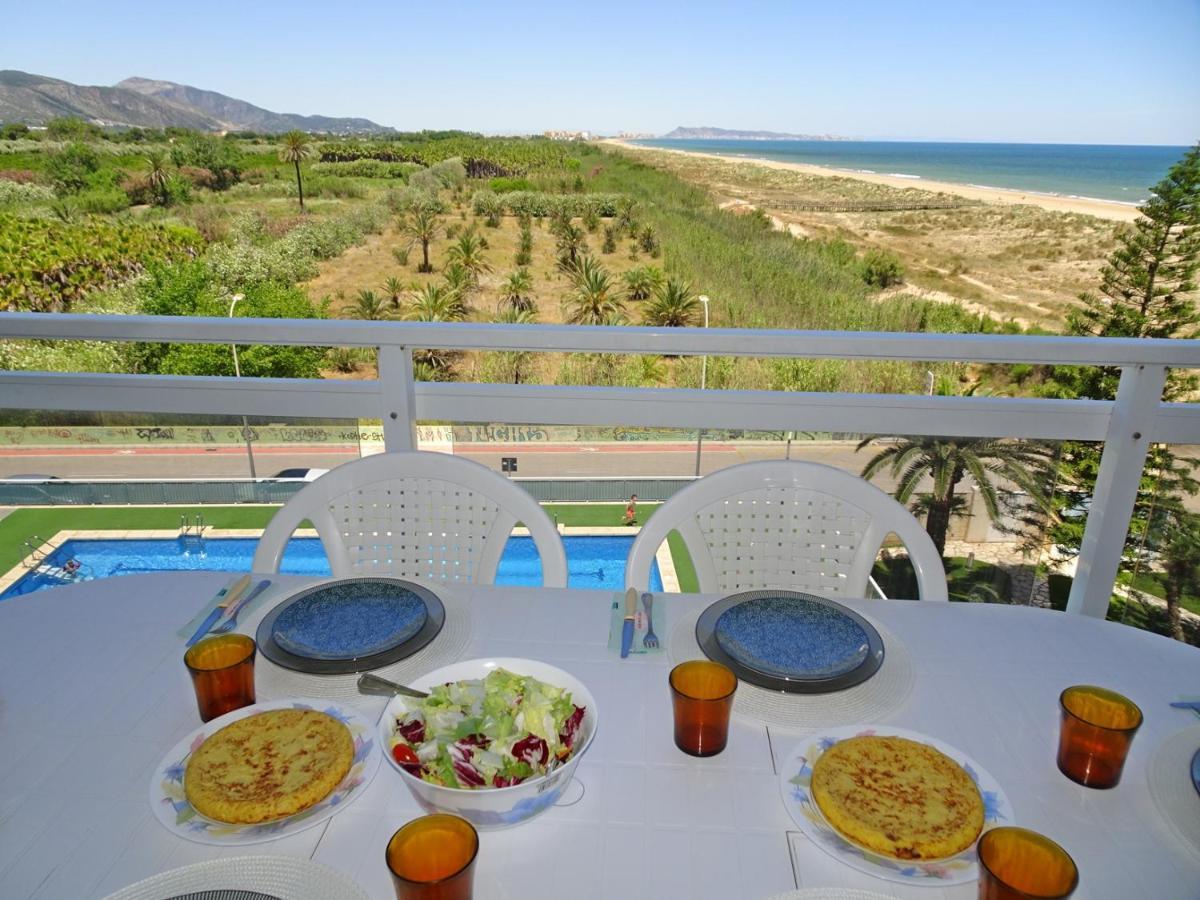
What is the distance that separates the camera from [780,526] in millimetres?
1193

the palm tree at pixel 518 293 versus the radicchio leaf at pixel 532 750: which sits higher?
the radicchio leaf at pixel 532 750

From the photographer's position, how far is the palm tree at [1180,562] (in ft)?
5.15

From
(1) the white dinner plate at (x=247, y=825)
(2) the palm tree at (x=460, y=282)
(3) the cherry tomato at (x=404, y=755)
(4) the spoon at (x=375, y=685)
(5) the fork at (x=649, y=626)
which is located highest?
(3) the cherry tomato at (x=404, y=755)

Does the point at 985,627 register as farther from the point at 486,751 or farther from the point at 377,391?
the point at 377,391

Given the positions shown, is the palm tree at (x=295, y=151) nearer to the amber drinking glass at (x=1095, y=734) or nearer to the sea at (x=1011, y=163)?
the amber drinking glass at (x=1095, y=734)

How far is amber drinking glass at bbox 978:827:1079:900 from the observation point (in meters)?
0.47

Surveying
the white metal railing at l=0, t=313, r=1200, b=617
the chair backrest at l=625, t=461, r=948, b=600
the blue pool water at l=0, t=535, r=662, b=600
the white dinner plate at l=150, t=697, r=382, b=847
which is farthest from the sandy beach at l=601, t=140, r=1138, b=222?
the white dinner plate at l=150, t=697, r=382, b=847

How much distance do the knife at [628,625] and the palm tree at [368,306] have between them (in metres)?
16.5

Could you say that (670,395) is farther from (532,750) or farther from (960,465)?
(532,750)

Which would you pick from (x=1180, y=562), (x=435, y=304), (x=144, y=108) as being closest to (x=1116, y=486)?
(x=1180, y=562)

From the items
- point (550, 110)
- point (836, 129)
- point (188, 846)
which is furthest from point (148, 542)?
point (836, 129)

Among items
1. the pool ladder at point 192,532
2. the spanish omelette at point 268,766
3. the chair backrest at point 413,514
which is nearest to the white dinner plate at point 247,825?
the spanish omelette at point 268,766

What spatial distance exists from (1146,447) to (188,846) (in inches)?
66.0

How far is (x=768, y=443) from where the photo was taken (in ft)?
4.95
